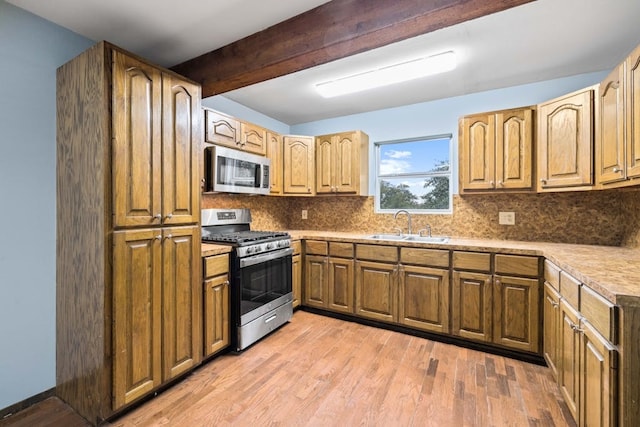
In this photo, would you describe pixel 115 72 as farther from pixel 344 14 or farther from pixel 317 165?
pixel 317 165

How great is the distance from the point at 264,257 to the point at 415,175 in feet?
6.71

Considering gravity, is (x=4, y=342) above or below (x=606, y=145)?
below

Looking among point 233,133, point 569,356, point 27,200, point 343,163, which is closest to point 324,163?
point 343,163

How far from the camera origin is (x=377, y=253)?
289cm

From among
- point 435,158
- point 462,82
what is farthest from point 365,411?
point 462,82

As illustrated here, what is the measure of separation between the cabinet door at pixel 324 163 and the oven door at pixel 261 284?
104cm

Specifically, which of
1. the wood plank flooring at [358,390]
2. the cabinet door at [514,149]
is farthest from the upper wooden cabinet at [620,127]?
the wood plank flooring at [358,390]

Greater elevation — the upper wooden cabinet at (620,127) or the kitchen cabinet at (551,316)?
the upper wooden cabinet at (620,127)

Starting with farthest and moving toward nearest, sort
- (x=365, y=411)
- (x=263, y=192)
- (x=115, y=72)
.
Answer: (x=263, y=192)
(x=365, y=411)
(x=115, y=72)

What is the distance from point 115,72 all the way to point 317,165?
237 centimetres

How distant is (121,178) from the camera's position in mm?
1644

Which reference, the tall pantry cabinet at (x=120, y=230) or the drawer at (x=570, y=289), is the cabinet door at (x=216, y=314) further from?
the drawer at (x=570, y=289)

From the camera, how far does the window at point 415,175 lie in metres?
3.28

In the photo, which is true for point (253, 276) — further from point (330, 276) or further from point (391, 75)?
point (391, 75)
